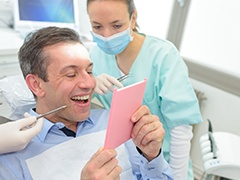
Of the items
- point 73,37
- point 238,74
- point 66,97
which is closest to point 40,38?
point 73,37

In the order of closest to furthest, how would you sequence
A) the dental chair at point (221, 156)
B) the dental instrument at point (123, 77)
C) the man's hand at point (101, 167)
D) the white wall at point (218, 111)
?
the man's hand at point (101, 167) < the dental chair at point (221, 156) < the dental instrument at point (123, 77) < the white wall at point (218, 111)

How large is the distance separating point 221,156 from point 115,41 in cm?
69

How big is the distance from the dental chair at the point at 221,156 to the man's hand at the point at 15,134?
29.6 inches

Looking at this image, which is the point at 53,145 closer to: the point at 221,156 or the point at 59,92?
the point at 59,92

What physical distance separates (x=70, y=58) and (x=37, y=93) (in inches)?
7.9

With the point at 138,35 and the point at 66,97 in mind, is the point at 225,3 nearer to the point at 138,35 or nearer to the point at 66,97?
the point at 138,35

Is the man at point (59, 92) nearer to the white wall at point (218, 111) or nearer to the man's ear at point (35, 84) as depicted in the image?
the man's ear at point (35, 84)

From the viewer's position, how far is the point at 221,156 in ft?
4.12

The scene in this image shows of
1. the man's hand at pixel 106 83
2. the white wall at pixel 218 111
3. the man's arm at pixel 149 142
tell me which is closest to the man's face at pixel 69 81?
the man's hand at pixel 106 83

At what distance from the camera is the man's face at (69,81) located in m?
1.08

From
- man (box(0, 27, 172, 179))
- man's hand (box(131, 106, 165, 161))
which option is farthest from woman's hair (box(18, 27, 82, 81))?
man's hand (box(131, 106, 165, 161))

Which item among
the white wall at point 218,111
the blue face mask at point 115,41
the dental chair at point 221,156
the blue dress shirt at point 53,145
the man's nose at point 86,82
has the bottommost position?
the white wall at point 218,111

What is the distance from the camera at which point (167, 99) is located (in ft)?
4.03

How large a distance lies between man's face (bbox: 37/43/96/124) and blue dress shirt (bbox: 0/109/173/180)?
0.08m
